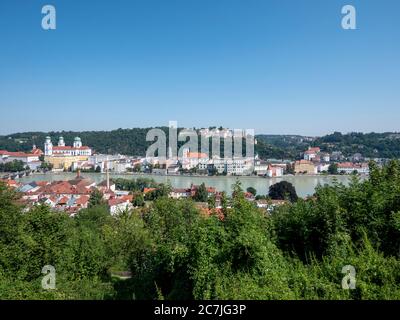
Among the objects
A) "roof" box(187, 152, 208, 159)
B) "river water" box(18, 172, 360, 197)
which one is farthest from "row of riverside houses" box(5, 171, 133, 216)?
"roof" box(187, 152, 208, 159)

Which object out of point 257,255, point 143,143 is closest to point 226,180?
point 143,143

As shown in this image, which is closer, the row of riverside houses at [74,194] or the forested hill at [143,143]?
the row of riverside houses at [74,194]

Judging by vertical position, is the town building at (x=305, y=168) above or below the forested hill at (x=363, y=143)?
below

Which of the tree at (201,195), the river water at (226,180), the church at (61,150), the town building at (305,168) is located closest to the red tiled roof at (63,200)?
the river water at (226,180)

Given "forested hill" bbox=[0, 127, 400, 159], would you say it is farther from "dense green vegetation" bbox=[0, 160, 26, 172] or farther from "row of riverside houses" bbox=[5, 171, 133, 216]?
"row of riverside houses" bbox=[5, 171, 133, 216]

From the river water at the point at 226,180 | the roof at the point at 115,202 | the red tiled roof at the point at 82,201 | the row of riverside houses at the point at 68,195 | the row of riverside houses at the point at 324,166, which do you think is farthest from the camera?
the row of riverside houses at the point at 324,166

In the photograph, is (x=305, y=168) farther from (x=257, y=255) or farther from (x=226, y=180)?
(x=257, y=255)

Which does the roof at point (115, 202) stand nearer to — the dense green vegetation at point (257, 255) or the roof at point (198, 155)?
the dense green vegetation at point (257, 255)
